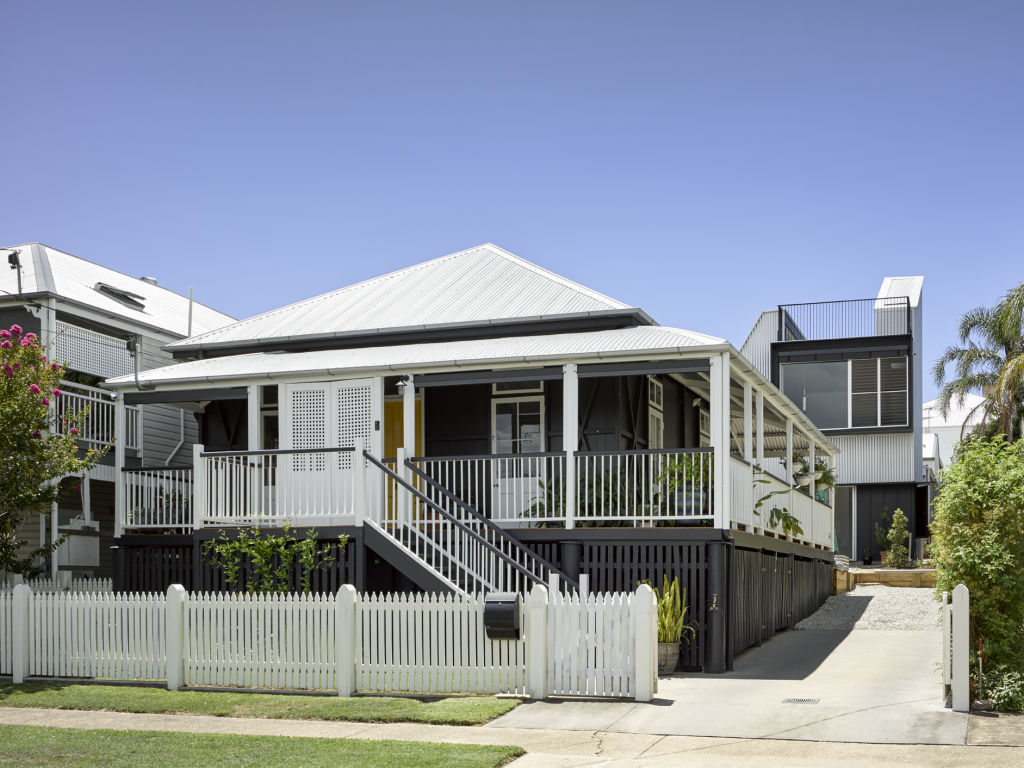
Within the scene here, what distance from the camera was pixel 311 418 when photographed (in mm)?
18438

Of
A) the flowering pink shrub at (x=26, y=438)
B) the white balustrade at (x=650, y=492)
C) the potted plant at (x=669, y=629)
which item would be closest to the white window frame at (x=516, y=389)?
the white balustrade at (x=650, y=492)

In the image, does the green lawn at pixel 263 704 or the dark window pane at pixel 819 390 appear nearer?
the green lawn at pixel 263 704

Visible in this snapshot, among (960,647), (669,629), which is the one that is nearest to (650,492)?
(669,629)

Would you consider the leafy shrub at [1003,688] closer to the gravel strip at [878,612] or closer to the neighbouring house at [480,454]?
the neighbouring house at [480,454]

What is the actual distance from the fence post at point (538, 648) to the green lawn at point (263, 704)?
11.4 inches

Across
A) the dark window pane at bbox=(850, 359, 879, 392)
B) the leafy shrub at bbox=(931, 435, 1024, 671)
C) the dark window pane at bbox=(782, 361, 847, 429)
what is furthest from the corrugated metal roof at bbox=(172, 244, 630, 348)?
the dark window pane at bbox=(850, 359, 879, 392)

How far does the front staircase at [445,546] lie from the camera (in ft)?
51.4

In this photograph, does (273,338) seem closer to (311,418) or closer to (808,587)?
(311,418)

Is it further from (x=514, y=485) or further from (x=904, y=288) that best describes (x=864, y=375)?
(x=514, y=485)

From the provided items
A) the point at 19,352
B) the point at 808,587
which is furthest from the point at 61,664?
the point at 808,587

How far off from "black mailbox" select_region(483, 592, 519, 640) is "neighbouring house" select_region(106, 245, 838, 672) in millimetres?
1008

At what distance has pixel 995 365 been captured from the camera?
38.5 metres

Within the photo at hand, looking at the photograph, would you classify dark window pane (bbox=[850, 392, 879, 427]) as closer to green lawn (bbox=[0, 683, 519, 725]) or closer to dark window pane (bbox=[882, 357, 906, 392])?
dark window pane (bbox=[882, 357, 906, 392])

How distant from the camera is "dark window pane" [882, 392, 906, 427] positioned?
35.4 meters
